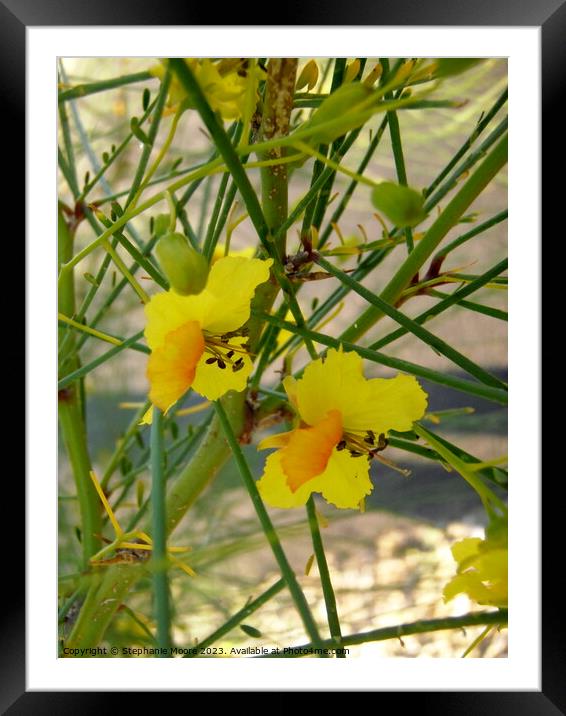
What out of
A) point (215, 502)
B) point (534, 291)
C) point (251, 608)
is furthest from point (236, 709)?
point (215, 502)

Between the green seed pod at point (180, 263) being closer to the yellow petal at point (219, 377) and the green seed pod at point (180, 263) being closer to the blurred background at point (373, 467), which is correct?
the yellow petal at point (219, 377)

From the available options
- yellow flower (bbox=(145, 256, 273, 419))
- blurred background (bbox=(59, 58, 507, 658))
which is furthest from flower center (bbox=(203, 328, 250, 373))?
blurred background (bbox=(59, 58, 507, 658))

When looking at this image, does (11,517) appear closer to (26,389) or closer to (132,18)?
(26,389)

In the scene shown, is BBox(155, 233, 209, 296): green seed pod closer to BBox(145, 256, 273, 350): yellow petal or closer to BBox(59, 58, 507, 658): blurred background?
BBox(145, 256, 273, 350): yellow petal

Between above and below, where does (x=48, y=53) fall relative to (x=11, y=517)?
above

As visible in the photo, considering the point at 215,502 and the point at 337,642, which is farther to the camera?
the point at 215,502

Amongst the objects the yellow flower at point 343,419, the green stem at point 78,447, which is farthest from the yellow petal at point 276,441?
the green stem at point 78,447
